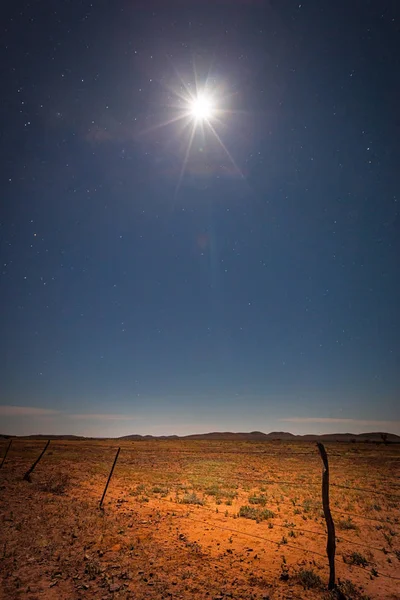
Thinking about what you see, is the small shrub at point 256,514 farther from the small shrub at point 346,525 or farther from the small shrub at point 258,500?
the small shrub at point 346,525

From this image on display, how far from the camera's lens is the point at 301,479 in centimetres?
2509

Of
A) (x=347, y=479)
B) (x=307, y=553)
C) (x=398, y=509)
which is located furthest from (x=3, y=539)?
(x=347, y=479)

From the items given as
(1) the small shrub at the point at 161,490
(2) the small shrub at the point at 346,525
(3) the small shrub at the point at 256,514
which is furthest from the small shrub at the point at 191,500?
(2) the small shrub at the point at 346,525

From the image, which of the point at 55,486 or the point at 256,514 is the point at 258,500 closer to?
the point at 256,514

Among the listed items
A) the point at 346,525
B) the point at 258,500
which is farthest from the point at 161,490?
the point at 346,525

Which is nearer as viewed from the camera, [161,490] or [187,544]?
[187,544]

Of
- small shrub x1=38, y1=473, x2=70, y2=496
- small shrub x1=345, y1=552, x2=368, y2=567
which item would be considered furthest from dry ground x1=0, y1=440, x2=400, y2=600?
small shrub x1=38, y1=473, x2=70, y2=496

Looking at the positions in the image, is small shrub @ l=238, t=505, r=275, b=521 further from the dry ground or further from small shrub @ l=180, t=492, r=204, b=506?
small shrub @ l=180, t=492, r=204, b=506

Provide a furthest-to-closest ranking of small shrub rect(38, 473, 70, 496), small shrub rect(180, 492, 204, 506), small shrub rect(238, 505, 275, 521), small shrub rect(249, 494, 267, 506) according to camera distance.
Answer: small shrub rect(38, 473, 70, 496)
small shrub rect(249, 494, 267, 506)
small shrub rect(180, 492, 204, 506)
small shrub rect(238, 505, 275, 521)

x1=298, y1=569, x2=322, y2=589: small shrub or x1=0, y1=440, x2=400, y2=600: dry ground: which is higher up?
x1=298, y1=569, x2=322, y2=589: small shrub

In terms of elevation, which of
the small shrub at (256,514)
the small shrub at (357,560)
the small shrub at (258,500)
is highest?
the small shrub at (357,560)

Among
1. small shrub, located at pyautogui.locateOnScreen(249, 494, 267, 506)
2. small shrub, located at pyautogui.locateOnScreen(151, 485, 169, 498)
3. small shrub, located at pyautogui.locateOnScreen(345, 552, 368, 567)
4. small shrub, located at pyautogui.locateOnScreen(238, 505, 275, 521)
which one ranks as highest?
small shrub, located at pyautogui.locateOnScreen(345, 552, 368, 567)

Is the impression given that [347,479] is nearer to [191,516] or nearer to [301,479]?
[301,479]

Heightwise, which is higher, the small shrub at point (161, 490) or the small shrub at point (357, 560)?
the small shrub at point (357, 560)
